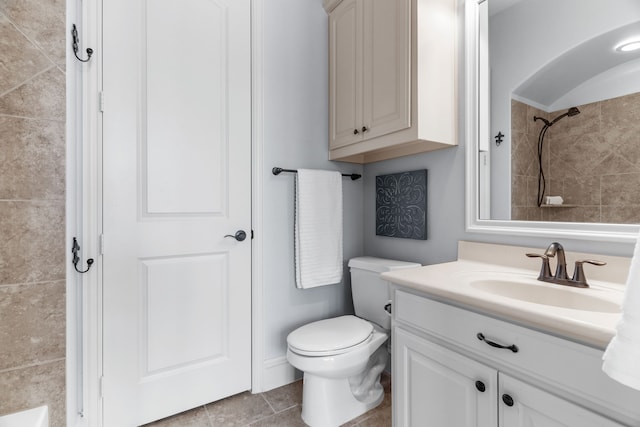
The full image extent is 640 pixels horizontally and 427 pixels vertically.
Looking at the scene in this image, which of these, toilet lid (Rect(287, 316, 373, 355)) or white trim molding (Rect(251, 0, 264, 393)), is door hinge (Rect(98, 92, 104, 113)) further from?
toilet lid (Rect(287, 316, 373, 355))

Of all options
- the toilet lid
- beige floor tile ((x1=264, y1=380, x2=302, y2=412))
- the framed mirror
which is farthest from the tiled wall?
beige floor tile ((x1=264, y1=380, x2=302, y2=412))

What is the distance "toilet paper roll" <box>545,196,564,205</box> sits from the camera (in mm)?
1225

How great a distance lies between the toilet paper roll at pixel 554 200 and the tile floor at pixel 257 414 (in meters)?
1.27

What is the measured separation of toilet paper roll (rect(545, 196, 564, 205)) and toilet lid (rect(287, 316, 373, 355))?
100cm

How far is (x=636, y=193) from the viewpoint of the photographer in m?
1.03

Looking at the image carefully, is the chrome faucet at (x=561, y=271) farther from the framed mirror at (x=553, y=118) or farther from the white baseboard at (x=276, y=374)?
the white baseboard at (x=276, y=374)

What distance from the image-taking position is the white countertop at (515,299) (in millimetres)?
673

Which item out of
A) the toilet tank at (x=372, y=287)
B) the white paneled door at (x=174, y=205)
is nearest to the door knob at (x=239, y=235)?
the white paneled door at (x=174, y=205)

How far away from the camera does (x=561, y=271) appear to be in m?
1.06

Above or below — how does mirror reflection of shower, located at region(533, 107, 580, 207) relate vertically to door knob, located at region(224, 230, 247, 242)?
above

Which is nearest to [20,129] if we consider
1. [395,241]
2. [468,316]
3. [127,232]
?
[127,232]

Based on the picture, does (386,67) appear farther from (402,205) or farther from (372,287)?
(372,287)

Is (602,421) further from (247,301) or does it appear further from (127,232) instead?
(127,232)

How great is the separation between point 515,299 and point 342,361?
0.78 meters
